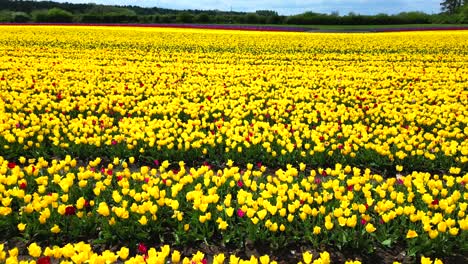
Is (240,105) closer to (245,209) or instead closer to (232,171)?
(232,171)

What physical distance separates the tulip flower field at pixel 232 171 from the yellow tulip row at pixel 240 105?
55 millimetres

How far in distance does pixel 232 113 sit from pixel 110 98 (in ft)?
10.2

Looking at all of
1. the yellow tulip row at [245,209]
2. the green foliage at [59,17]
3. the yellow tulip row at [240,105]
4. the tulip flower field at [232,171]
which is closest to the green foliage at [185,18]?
the green foliage at [59,17]

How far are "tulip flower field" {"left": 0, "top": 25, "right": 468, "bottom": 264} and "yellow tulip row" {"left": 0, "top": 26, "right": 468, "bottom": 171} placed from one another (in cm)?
5

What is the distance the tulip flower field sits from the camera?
463 centimetres

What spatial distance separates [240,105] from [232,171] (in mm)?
4337

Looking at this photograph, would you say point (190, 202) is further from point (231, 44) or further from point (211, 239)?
point (231, 44)

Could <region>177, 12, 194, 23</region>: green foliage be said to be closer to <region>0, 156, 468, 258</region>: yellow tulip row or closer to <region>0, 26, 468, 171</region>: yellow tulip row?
<region>0, 26, 468, 171</region>: yellow tulip row

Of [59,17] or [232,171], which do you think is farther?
[59,17]

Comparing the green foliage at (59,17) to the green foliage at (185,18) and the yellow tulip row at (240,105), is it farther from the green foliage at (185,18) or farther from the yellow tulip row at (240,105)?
the yellow tulip row at (240,105)

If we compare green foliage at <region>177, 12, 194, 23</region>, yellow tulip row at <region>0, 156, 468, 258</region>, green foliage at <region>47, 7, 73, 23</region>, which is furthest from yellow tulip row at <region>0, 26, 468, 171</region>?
green foliage at <region>177, 12, 194, 23</region>

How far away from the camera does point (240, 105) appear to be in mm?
9836

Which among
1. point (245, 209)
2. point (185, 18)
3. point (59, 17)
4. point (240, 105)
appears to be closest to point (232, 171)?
point (245, 209)

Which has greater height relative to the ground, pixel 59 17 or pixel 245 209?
pixel 59 17
